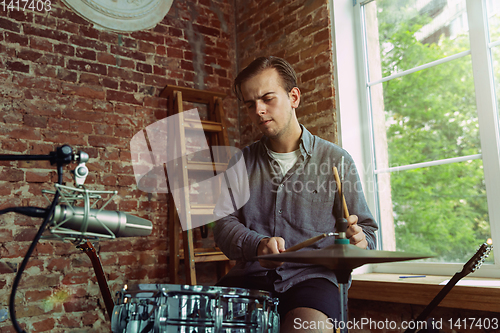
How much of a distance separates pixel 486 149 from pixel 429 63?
58 cm

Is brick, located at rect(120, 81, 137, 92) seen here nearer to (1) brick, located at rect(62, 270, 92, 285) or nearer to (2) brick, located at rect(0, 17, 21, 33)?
(2) brick, located at rect(0, 17, 21, 33)

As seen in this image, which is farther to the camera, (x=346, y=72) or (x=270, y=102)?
(x=346, y=72)

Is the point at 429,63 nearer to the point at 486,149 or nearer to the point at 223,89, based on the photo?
the point at 486,149

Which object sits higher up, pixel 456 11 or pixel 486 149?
pixel 456 11

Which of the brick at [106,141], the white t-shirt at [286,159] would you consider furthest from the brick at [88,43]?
the white t-shirt at [286,159]

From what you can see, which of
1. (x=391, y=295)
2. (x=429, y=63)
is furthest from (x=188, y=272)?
(x=429, y=63)

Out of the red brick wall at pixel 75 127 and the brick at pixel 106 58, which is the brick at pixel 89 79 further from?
the brick at pixel 106 58

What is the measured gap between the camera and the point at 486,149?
80.3 inches

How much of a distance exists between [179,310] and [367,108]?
1.83 meters

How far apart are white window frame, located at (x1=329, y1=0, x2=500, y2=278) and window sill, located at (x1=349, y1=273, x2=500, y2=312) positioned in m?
0.14

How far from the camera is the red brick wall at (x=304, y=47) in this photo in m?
2.55

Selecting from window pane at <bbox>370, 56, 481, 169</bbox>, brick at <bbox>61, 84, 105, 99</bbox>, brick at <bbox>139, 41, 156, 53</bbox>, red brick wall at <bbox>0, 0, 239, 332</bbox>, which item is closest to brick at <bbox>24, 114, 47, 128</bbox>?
red brick wall at <bbox>0, 0, 239, 332</bbox>

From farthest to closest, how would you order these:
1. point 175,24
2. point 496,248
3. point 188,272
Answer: point 175,24
point 188,272
point 496,248

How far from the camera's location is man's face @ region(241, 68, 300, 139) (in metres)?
1.83
